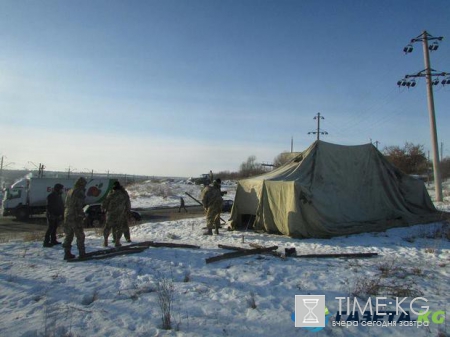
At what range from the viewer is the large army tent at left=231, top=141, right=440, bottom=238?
10648mm

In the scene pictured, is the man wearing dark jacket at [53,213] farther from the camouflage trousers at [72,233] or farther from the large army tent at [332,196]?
the large army tent at [332,196]

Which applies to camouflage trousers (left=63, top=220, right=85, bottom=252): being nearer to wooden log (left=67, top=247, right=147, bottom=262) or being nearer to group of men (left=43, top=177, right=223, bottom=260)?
group of men (left=43, top=177, right=223, bottom=260)

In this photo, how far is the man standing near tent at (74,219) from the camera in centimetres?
749

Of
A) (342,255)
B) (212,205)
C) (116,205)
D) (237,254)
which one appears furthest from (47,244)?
(342,255)

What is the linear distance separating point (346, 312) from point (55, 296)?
15.0ft

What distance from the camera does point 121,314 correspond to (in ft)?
14.9

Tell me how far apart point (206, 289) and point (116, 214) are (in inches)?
183

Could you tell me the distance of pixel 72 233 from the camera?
7512 millimetres

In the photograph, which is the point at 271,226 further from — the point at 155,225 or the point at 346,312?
the point at 346,312

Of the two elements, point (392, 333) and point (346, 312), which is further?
point (346, 312)

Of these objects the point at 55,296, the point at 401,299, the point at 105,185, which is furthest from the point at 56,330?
the point at 105,185

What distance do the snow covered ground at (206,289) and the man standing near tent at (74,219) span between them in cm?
44

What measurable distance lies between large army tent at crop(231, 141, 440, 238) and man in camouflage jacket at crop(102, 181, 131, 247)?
4744 millimetres

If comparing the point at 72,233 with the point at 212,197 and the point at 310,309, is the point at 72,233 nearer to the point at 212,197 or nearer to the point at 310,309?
the point at 212,197
